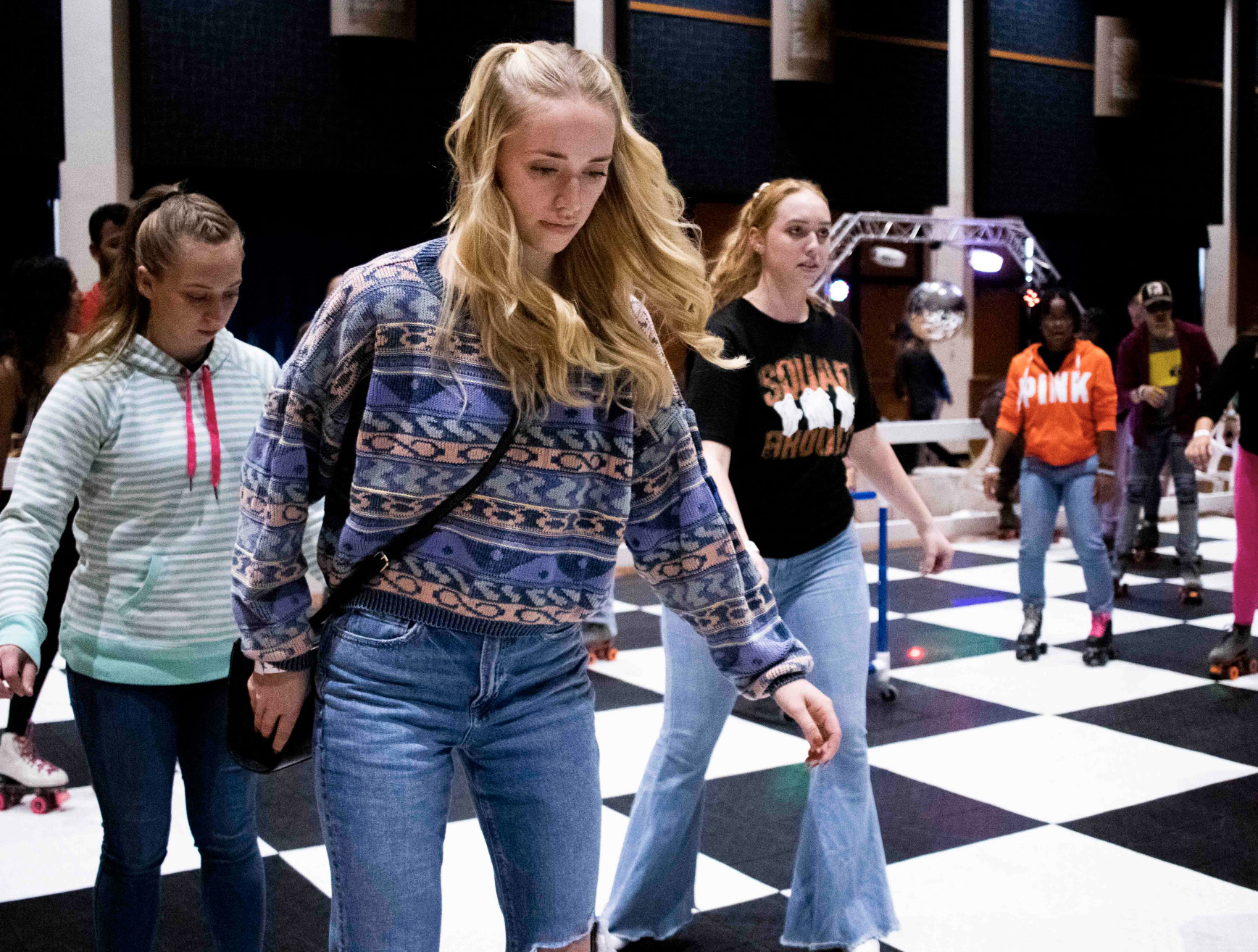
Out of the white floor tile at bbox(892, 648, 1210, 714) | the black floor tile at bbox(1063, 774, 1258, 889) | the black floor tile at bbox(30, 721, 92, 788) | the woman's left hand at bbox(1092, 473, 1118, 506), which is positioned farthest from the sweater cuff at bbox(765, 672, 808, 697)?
the woman's left hand at bbox(1092, 473, 1118, 506)

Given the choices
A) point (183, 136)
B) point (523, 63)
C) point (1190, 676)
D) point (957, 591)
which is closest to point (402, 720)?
point (523, 63)

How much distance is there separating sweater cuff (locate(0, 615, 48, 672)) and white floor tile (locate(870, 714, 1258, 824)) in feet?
8.18

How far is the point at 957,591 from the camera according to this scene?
22.1 ft

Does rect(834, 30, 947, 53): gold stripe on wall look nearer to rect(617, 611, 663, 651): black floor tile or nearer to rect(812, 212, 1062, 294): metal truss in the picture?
rect(812, 212, 1062, 294): metal truss

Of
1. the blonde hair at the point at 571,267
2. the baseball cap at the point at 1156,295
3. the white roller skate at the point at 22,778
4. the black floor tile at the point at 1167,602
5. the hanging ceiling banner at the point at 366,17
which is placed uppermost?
the hanging ceiling banner at the point at 366,17

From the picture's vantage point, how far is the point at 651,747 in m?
3.78

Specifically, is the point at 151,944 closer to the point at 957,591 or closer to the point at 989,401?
the point at 957,591

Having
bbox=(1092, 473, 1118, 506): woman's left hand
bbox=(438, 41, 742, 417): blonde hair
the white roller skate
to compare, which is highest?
bbox=(438, 41, 742, 417): blonde hair

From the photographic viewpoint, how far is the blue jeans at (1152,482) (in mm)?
6648

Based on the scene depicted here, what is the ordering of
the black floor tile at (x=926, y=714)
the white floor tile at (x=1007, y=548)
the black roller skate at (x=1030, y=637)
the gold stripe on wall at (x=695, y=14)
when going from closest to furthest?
the black floor tile at (x=926, y=714), the black roller skate at (x=1030, y=637), the white floor tile at (x=1007, y=548), the gold stripe on wall at (x=695, y=14)

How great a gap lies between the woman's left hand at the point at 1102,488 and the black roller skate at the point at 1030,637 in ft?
1.54

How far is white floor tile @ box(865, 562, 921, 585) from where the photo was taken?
7.12 meters

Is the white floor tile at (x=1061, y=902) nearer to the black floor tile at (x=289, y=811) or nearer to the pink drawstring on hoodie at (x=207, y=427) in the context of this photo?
the black floor tile at (x=289, y=811)

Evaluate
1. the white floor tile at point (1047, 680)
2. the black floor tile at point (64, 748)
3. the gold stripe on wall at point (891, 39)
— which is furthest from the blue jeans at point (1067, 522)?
the gold stripe on wall at point (891, 39)
